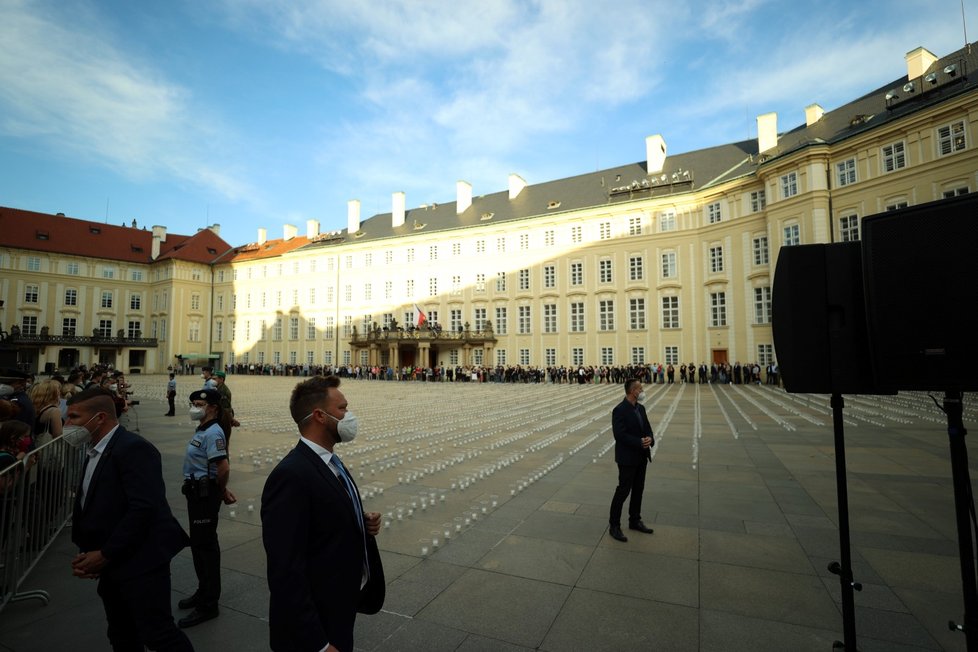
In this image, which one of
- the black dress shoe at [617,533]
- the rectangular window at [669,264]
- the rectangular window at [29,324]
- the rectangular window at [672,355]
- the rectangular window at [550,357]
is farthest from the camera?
the rectangular window at [29,324]

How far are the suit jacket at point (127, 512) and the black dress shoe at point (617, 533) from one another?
444cm

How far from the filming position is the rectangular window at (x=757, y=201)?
3794 centimetres

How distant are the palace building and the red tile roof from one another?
0.26 m

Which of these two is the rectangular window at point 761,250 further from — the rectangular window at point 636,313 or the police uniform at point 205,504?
the police uniform at point 205,504

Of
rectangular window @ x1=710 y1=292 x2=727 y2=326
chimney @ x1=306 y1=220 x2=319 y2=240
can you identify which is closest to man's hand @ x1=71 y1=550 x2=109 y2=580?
rectangular window @ x1=710 y1=292 x2=727 y2=326

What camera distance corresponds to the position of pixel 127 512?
297 centimetres

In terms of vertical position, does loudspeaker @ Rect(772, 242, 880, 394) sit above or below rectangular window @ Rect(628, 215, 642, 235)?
below

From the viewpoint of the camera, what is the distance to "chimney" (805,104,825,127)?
38.6 meters

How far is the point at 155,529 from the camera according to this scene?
308 centimetres

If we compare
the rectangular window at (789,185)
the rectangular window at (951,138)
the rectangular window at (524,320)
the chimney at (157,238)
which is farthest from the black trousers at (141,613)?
the chimney at (157,238)

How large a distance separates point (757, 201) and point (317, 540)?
43558 mm

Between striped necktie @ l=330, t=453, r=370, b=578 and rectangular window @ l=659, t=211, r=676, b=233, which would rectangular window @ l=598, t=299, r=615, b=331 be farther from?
striped necktie @ l=330, t=453, r=370, b=578

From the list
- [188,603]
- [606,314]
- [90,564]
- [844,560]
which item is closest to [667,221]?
[606,314]

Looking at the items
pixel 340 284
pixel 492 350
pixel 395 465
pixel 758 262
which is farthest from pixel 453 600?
pixel 340 284
